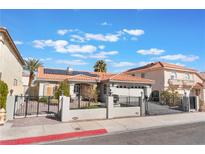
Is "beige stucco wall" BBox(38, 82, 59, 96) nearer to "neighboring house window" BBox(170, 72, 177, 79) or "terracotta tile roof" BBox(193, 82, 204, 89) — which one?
"neighboring house window" BBox(170, 72, 177, 79)

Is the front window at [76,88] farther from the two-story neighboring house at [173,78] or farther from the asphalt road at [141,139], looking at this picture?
the asphalt road at [141,139]

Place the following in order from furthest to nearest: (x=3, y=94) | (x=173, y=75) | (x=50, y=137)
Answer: (x=173, y=75) < (x=3, y=94) < (x=50, y=137)

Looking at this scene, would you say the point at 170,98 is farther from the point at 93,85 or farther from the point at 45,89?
the point at 45,89

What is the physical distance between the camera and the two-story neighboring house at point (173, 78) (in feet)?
88.9

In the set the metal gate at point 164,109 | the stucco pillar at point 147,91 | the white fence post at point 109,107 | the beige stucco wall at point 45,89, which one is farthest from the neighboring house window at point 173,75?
the beige stucco wall at point 45,89

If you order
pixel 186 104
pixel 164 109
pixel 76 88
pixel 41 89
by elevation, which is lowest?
pixel 164 109

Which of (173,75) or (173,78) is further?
(173,75)

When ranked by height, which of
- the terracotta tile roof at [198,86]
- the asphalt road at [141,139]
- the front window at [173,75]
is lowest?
the asphalt road at [141,139]

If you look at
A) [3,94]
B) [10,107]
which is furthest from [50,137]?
[3,94]

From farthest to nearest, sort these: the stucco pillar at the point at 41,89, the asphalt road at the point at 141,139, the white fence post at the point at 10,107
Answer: the stucco pillar at the point at 41,89
the white fence post at the point at 10,107
the asphalt road at the point at 141,139

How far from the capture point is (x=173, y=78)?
2803 centimetres

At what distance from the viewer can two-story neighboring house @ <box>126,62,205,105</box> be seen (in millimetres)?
27109

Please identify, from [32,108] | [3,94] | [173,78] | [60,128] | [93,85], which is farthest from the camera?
[173,78]

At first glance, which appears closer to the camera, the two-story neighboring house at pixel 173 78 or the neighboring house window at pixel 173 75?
the two-story neighboring house at pixel 173 78
